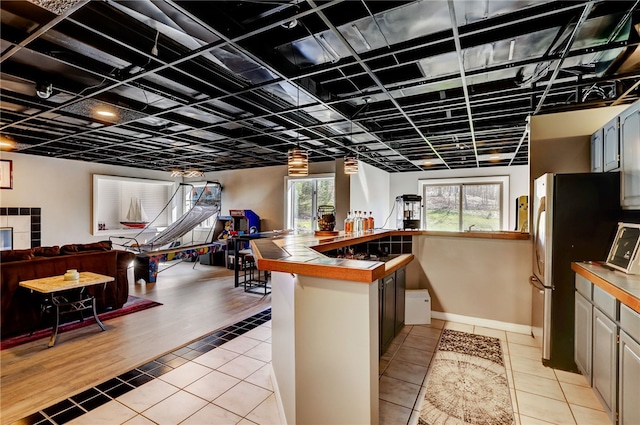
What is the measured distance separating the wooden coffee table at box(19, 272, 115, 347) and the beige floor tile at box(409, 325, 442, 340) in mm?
3942

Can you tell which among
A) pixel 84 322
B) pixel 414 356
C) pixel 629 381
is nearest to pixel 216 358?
pixel 414 356

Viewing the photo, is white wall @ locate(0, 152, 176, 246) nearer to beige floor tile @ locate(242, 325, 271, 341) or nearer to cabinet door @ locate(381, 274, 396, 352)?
beige floor tile @ locate(242, 325, 271, 341)

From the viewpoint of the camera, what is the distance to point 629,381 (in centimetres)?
172

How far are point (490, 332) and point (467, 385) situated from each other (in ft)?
4.61

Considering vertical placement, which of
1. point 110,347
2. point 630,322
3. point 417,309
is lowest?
point 110,347

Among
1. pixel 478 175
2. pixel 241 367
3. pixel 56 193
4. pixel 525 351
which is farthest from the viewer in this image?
pixel 478 175

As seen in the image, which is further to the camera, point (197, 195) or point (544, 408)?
point (197, 195)

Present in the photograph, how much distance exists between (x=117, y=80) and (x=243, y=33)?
5.55 feet

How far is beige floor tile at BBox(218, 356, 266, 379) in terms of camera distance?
2.75m

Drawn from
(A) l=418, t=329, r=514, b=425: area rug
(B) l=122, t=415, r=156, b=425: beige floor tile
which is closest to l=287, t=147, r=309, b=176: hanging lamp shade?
(A) l=418, t=329, r=514, b=425: area rug

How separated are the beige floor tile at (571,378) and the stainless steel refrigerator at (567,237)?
0.18 ft

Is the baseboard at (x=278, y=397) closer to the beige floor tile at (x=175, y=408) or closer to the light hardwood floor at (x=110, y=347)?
the beige floor tile at (x=175, y=408)

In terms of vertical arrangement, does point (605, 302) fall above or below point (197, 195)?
below

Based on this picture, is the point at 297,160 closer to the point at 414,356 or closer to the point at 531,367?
the point at 414,356
